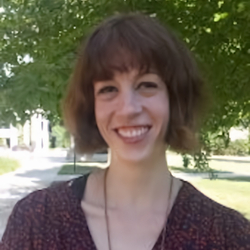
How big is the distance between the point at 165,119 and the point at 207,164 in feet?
6.59

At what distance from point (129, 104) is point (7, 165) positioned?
448cm

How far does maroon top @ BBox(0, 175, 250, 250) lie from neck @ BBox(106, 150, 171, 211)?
5 cm

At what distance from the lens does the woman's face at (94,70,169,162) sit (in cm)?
101

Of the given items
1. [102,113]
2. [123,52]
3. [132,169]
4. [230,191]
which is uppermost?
[123,52]

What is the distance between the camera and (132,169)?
1.09 metres

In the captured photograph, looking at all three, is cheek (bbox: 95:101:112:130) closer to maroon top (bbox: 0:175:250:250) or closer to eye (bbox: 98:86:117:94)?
eye (bbox: 98:86:117:94)

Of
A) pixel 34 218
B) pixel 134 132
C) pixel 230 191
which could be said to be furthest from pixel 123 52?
pixel 230 191

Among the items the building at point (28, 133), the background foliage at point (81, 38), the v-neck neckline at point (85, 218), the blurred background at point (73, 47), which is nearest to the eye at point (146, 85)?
the v-neck neckline at point (85, 218)

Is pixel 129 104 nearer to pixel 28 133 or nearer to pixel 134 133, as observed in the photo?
pixel 134 133

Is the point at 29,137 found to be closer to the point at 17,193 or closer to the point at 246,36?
the point at 17,193

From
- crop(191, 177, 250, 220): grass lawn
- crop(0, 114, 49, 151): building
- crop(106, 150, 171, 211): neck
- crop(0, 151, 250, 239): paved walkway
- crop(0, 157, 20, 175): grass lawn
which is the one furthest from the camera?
crop(0, 157, 20, 175): grass lawn

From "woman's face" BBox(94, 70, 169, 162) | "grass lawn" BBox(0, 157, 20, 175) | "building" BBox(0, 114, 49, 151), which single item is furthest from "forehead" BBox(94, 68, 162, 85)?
"grass lawn" BBox(0, 157, 20, 175)

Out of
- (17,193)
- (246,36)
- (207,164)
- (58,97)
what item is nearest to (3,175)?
Result: (17,193)

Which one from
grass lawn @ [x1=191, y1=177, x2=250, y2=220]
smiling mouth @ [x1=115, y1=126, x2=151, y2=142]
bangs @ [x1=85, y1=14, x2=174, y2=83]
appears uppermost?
bangs @ [x1=85, y1=14, x2=174, y2=83]
